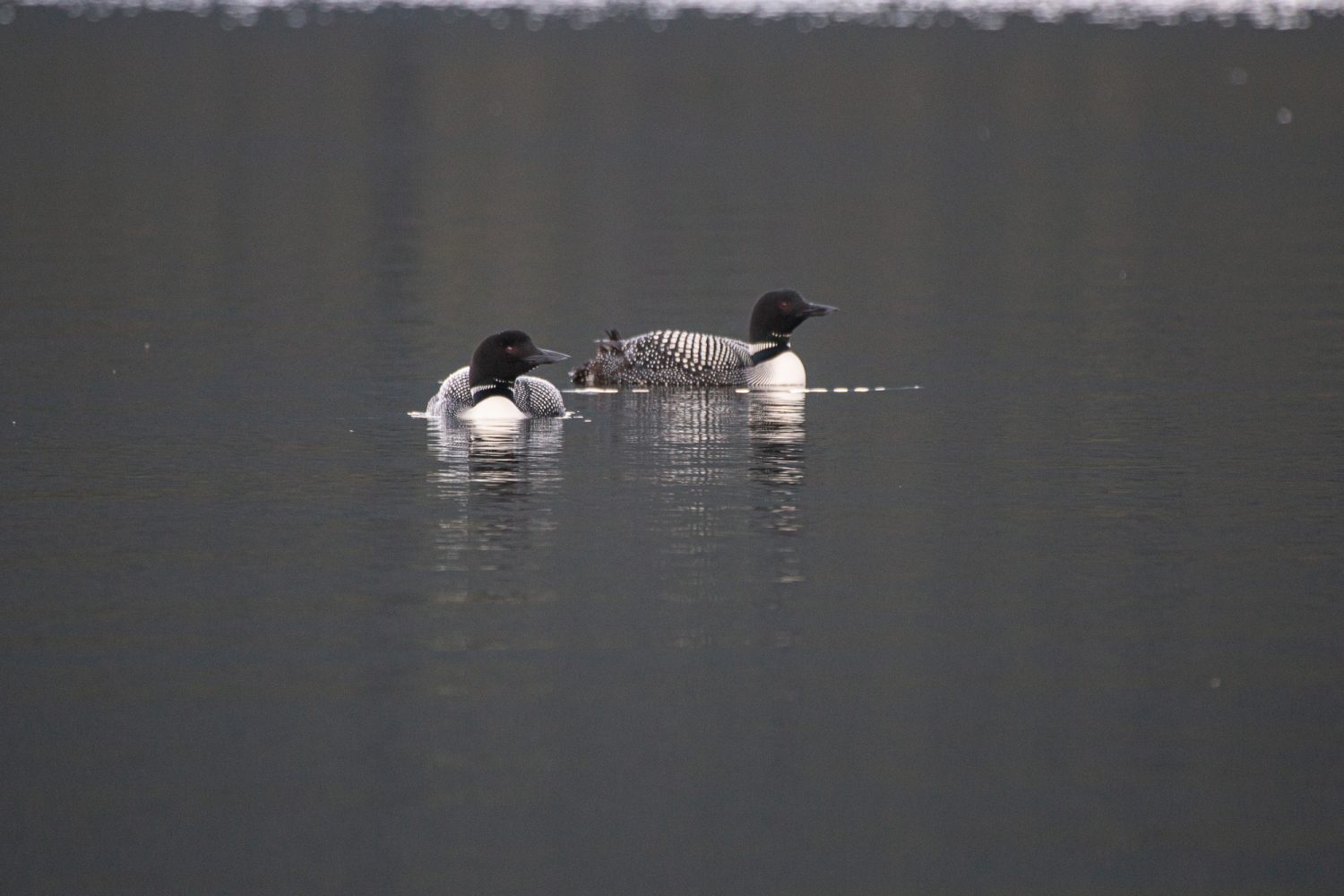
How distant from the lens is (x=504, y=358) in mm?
14734

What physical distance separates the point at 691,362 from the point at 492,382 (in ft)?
7.45

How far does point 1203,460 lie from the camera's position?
12875mm

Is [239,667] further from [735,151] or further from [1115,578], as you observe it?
[735,151]

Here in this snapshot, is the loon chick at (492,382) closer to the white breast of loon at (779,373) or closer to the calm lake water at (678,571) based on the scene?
the calm lake water at (678,571)

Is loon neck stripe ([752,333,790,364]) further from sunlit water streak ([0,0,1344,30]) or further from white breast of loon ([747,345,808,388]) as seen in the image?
sunlit water streak ([0,0,1344,30])

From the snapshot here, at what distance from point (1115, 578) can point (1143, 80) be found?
5356cm

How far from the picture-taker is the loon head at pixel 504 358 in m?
14.6

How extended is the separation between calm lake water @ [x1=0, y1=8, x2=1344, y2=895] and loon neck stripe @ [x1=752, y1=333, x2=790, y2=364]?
397 mm

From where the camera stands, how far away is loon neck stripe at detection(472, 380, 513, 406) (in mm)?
14789

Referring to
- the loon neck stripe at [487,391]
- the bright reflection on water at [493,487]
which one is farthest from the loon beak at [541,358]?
the bright reflection on water at [493,487]

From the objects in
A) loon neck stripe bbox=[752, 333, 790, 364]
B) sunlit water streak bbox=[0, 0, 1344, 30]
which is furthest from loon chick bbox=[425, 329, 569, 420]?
sunlit water streak bbox=[0, 0, 1344, 30]

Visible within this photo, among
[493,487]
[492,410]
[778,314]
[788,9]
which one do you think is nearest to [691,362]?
[778,314]

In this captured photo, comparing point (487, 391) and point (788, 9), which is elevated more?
point (788, 9)

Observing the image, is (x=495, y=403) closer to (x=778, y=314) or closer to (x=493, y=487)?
(x=493, y=487)
